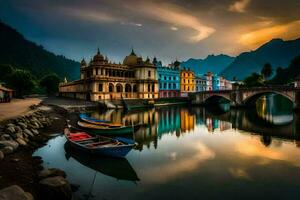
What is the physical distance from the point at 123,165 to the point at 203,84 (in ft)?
327

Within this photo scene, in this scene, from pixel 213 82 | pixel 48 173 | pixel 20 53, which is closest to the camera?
pixel 48 173

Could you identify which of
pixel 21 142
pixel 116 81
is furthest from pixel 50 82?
pixel 21 142

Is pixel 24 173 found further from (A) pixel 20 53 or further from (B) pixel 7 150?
(A) pixel 20 53

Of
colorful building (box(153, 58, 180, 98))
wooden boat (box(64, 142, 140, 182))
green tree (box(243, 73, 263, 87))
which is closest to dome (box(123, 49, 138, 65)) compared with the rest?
colorful building (box(153, 58, 180, 98))

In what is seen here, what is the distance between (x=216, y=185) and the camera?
543 inches

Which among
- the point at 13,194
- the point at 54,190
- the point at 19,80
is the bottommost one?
the point at 54,190

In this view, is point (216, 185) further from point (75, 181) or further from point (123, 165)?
point (75, 181)

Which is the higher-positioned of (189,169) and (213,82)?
(213,82)

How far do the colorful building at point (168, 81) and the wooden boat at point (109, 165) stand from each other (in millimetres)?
69664

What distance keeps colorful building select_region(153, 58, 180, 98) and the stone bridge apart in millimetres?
10341

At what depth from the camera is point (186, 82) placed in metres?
A: 99.1

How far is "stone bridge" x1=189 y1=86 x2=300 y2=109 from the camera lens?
2108 inches

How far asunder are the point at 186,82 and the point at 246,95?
121 feet

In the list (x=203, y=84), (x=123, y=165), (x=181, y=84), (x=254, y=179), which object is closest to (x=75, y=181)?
(x=123, y=165)
